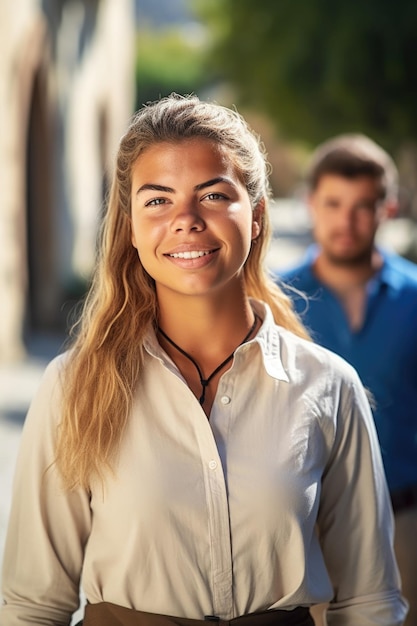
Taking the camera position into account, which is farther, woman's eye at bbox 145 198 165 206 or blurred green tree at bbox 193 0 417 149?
blurred green tree at bbox 193 0 417 149

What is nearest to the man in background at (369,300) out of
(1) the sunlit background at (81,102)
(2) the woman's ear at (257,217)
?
(2) the woman's ear at (257,217)

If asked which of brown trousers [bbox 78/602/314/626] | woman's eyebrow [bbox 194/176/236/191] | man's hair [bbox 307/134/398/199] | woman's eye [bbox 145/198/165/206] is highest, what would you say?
man's hair [bbox 307/134/398/199]

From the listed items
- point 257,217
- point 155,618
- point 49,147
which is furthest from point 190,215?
point 49,147

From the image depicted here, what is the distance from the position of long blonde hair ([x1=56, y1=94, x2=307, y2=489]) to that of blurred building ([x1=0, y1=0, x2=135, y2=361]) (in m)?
6.64

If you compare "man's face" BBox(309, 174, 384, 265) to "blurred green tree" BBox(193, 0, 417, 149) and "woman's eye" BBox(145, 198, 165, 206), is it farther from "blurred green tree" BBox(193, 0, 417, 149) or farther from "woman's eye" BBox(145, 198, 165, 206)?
"blurred green tree" BBox(193, 0, 417, 149)

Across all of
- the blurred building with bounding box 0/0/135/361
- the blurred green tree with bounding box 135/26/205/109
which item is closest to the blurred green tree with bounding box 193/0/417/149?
the blurred building with bounding box 0/0/135/361

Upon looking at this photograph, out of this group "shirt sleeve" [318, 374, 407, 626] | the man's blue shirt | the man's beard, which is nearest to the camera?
"shirt sleeve" [318, 374, 407, 626]

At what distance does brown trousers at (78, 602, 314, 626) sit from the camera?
2160mm

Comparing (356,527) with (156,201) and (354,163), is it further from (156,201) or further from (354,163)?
(354,163)

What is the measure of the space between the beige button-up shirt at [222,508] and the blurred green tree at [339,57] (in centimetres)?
1188

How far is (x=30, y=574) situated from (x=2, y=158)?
8.85 meters

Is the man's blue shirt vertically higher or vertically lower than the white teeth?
lower

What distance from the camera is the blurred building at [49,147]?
1111 cm

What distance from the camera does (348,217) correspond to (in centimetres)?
387
